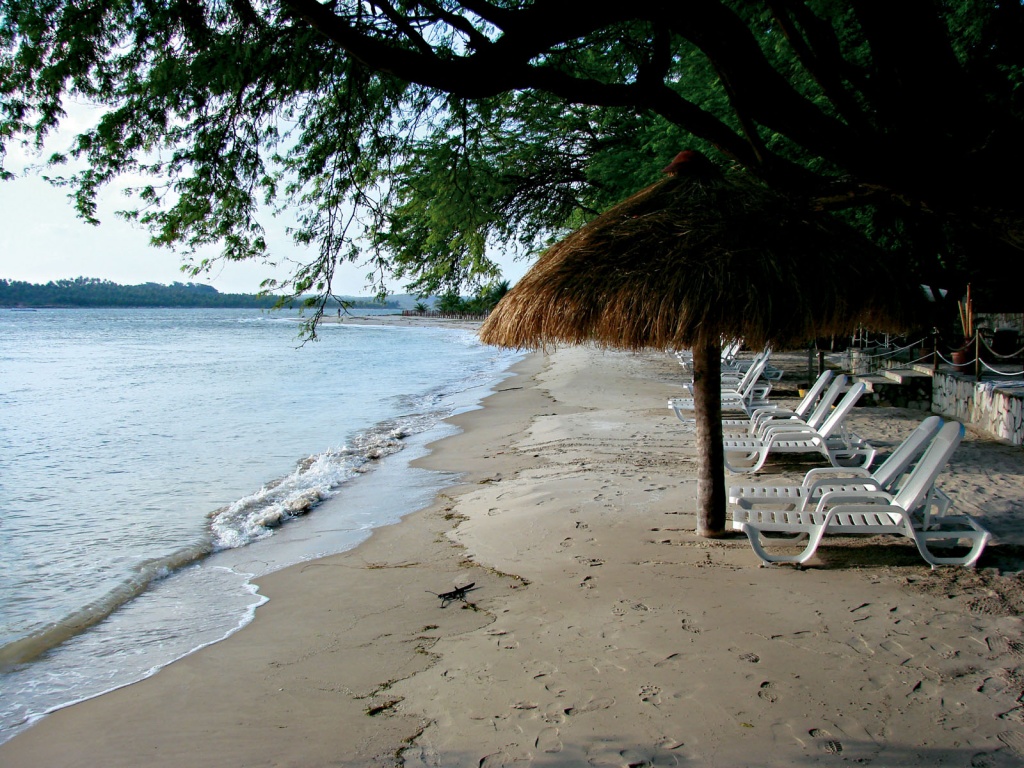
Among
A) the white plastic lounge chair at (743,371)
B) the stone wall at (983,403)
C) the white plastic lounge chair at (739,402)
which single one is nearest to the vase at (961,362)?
the stone wall at (983,403)

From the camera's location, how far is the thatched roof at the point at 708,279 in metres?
4.80

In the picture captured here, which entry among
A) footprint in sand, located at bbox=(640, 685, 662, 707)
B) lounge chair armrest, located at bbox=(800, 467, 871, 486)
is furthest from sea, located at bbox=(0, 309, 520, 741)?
lounge chair armrest, located at bbox=(800, 467, 871, 486)

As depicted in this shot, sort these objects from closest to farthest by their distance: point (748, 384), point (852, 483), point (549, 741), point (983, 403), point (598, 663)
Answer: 1. point (549, 741)
2. point (598, 663)
3. point (852, 483)
4. point (983, 403)
5. point (748, 384)

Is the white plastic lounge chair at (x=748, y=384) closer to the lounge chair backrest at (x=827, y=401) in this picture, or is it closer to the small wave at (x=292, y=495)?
the lounge chair backrest at (x=827, y=401)

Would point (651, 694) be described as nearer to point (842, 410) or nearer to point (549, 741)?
point (549, 741)

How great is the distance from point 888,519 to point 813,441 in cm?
282

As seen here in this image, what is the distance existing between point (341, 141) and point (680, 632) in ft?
15.3

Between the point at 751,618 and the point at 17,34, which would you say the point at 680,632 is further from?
the point at 17,34

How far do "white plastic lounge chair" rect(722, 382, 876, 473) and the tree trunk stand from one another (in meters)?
1.94

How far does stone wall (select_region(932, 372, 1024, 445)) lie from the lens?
9.23 m

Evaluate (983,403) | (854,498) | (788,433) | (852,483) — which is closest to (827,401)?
(788,433)

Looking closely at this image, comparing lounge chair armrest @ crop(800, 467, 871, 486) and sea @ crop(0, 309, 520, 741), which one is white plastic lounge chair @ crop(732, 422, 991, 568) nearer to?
lounge chair armrest @ crop(800, 467, 871, 486)

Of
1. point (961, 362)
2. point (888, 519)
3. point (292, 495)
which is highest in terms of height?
point (961, 362)

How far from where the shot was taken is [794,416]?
30.1 feet
